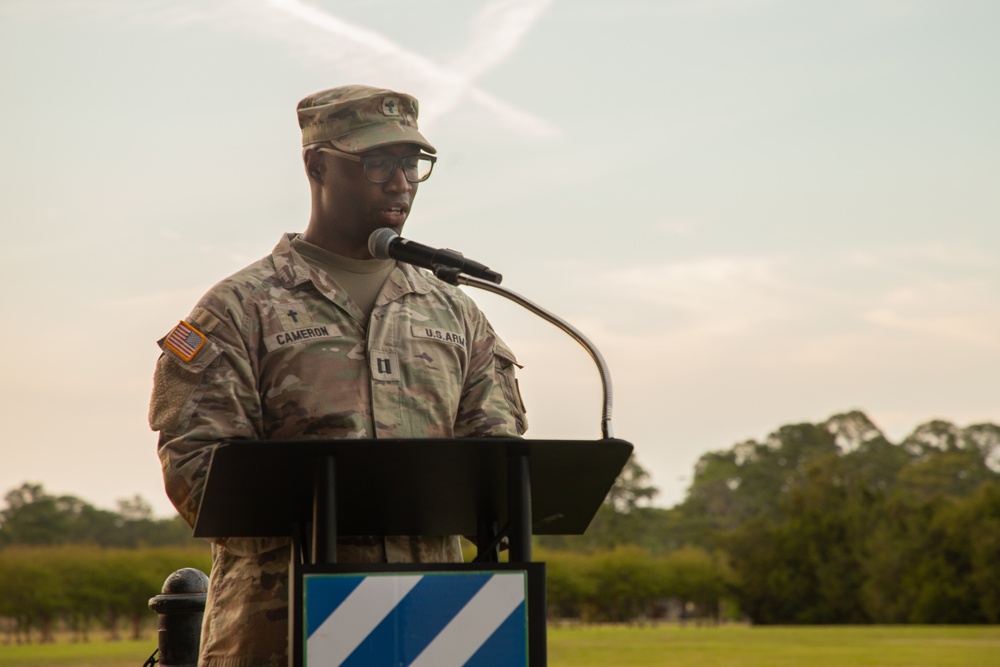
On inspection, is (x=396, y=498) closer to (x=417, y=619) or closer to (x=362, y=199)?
(x=417, y=619)

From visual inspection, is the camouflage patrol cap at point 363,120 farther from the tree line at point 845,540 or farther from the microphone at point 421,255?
the tree line at point 845,540

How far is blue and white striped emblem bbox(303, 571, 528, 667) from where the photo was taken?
2.09 metres

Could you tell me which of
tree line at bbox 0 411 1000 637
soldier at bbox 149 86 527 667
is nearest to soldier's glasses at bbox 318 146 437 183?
soldier at bbox 149 86 527 667

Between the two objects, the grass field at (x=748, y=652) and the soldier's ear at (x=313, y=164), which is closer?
the soldier's ear at (x=313, y=164)

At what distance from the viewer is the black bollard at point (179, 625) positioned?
383 centimetres

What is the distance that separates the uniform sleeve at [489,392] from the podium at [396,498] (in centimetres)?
67

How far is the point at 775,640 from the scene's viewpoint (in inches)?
1256

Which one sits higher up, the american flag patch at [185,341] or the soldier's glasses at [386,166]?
the soldier's glasses at [386,166]

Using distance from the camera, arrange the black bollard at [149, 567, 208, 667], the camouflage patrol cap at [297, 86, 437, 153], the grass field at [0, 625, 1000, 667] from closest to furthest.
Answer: the camouflage patrol cap at [297, 86, 437, 153] < the black bollard at [149, 567, 208, 667] < the grass field at [0, 625, 1000, 667]

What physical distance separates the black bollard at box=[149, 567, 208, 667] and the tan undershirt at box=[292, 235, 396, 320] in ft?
4.45

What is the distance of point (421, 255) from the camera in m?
2.54

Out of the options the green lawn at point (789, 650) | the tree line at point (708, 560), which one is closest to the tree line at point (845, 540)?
the tree line at point (708, 560)

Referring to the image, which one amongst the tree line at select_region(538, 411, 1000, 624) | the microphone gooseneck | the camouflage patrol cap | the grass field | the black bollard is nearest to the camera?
the microphone gooseneck

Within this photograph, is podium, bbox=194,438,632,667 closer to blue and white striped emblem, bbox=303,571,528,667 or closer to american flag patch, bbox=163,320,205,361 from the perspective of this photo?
blue and white striped emblem, bbox=303,571,528,667
